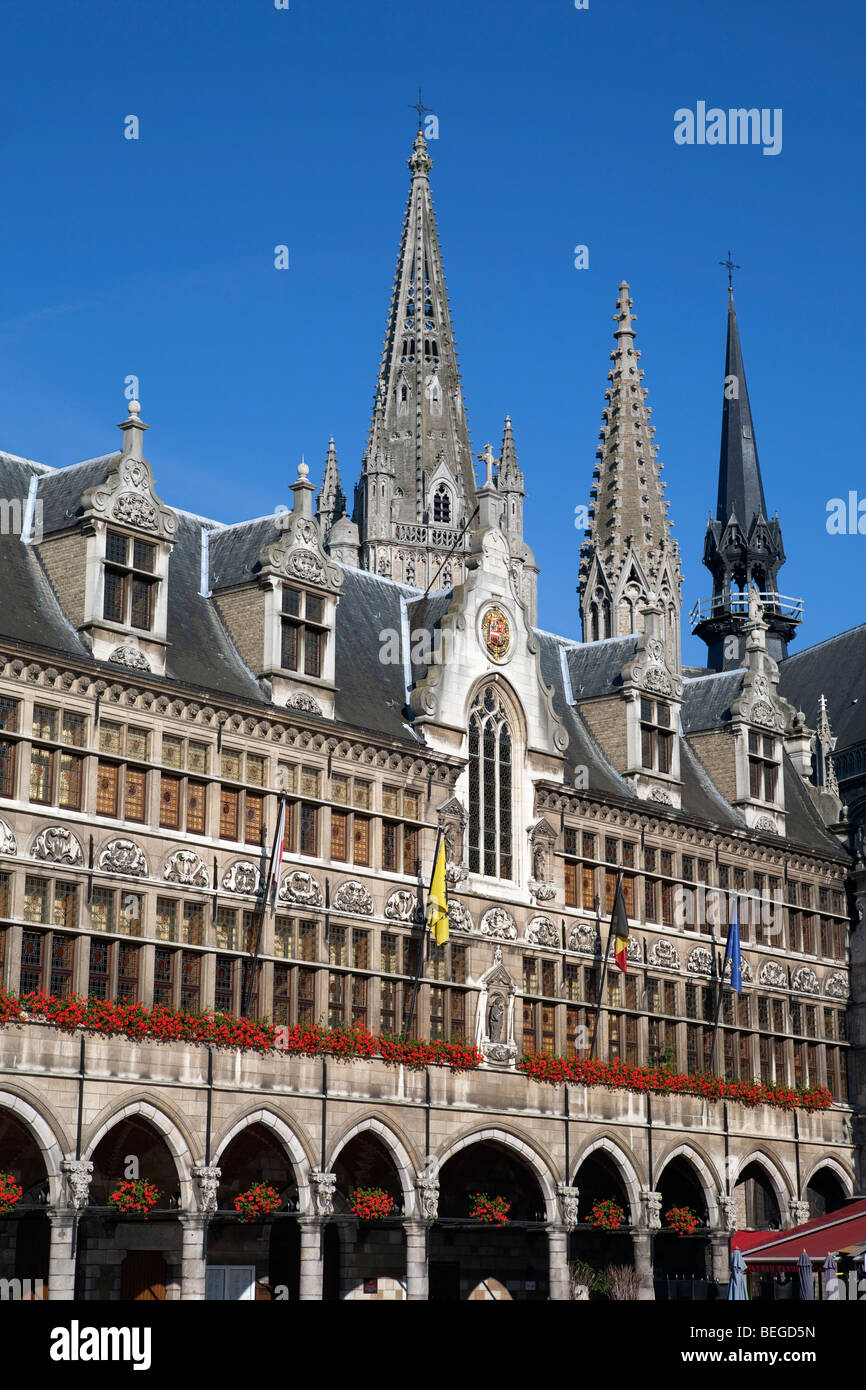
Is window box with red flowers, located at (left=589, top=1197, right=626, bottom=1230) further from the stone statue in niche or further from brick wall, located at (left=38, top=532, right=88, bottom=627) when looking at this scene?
brick wall, located at (left=38, top=532, right=88, bottom=627)

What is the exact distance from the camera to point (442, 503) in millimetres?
122938

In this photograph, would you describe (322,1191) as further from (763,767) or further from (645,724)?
(763,767)

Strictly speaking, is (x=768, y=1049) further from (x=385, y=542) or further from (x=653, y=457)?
(x=385, y=542)

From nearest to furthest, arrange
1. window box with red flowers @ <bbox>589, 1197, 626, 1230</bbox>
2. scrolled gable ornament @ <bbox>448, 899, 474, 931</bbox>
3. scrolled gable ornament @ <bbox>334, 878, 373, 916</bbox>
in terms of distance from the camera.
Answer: scrolled gable ornament @ <bbox>334, 878, 373, 916</bbox> < scrolled gable ornament @ <bbox>448, 899, 474, 931</bbox> < window box with red flowers @ <bbox>589, 1197, 626, 1230</bbox>

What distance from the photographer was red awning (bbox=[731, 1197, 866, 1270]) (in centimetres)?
3834

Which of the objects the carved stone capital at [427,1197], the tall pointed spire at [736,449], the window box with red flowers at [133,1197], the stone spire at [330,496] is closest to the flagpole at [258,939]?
the window box with red flowers at [133,1197]

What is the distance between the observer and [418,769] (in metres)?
45.6

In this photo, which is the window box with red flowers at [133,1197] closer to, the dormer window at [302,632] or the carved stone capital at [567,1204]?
the dormer window at [302,632]

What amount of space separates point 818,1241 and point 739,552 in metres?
58.2

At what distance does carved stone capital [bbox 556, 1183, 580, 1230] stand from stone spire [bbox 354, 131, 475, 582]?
78014 mm

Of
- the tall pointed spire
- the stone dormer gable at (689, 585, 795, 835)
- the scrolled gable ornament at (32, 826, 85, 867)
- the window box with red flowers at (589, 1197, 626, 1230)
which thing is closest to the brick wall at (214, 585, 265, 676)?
the scrolled gable ornament at (32, 826, 85, 867)

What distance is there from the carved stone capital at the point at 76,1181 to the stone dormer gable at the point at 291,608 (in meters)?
11.2
